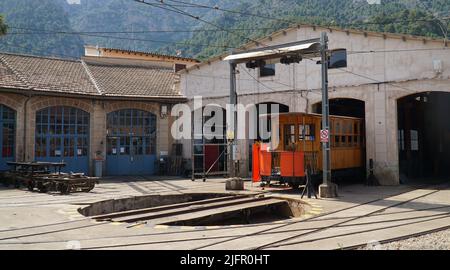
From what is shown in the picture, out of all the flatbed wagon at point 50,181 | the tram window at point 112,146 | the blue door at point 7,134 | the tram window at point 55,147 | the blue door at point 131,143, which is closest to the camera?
the flatbed wagon at point 50,181

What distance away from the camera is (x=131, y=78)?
27.1 meters

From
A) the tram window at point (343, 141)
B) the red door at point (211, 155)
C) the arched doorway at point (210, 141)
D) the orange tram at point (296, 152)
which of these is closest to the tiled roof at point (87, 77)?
the arched doorway at point (210, 141)

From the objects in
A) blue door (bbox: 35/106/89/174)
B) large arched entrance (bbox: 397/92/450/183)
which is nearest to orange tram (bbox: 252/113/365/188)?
large arched entrance (bbox: 397/92/450/183)

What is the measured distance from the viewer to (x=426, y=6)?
68125mm

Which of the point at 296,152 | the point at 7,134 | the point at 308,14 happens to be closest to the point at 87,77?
the point at 7,134

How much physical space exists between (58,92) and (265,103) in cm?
1088

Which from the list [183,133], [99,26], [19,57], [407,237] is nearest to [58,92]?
[19,57]

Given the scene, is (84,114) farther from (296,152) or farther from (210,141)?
(296,152)

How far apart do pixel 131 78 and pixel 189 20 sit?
402ft

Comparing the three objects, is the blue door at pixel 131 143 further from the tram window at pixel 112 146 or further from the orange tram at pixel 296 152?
the orange tram at pixel 296 152

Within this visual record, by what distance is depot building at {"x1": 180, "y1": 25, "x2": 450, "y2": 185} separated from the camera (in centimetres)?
1925

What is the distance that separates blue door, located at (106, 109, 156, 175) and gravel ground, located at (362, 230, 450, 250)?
1847cm

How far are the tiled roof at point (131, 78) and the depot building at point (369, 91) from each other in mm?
1696

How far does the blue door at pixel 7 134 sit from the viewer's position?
2028cm
